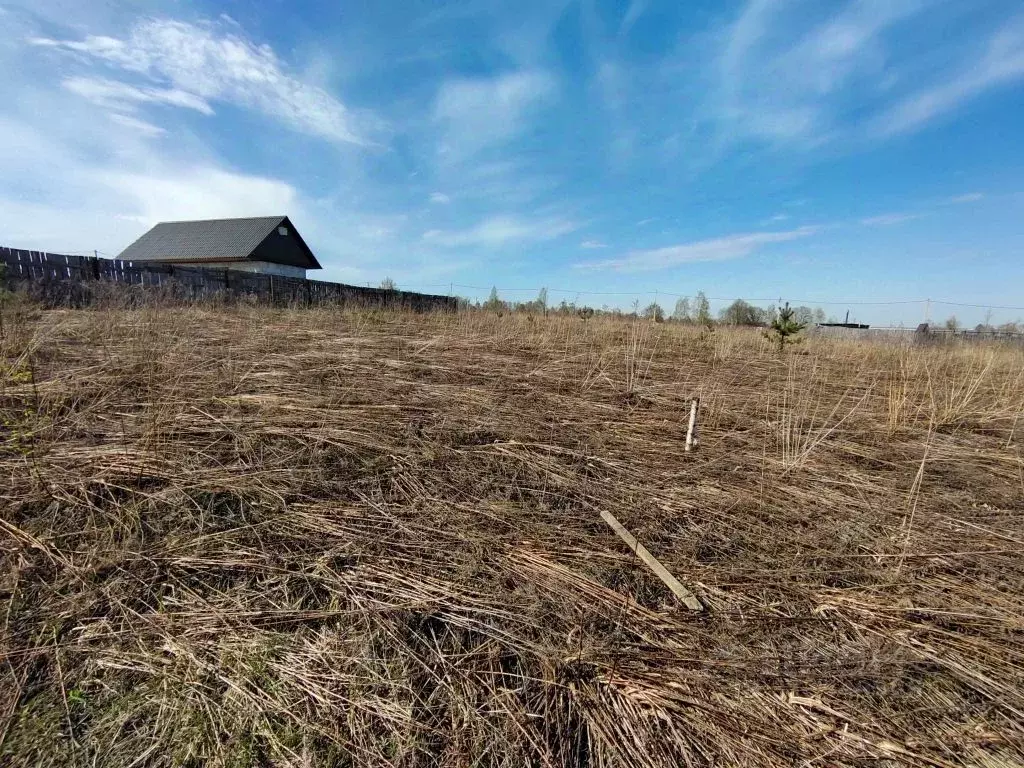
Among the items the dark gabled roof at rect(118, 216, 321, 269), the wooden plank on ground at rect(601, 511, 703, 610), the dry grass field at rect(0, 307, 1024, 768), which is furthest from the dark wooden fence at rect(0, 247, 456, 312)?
the dark gabled roof at rect(118, 216, 321, 269)

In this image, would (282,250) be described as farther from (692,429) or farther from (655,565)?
(655,565)

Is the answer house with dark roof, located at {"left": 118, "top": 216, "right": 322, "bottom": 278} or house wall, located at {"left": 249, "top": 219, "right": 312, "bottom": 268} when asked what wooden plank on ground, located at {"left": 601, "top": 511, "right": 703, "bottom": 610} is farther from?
house wall, located at {"left": 249, "top": 219, "right": 312, "bottom": 268}

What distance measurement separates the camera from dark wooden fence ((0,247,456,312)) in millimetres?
7582

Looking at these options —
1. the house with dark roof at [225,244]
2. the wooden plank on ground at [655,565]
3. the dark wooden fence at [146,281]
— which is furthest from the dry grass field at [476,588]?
the house with dark roof at [225,244]

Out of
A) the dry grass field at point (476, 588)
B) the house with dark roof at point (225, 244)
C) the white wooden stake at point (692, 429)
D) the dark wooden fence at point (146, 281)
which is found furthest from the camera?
the house with dark roof at point (225, 244)

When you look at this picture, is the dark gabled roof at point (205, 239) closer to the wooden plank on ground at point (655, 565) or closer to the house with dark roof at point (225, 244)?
the house with dark roof at point (225, 244)

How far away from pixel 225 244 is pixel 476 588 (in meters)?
31.7

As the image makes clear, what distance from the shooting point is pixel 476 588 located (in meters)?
1.49

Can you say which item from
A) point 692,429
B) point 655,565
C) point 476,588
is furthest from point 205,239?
point 655,565

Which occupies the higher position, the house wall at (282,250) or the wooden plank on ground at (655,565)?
the house wall at (282,250)

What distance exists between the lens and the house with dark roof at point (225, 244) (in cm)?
2533

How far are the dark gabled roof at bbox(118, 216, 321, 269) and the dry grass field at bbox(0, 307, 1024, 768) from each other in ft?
88.5

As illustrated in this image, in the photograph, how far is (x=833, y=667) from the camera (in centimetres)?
122

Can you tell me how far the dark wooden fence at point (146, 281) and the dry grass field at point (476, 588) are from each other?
6.29 m
